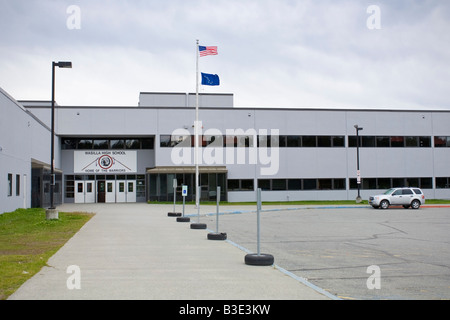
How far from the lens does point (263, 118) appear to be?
4853 cm

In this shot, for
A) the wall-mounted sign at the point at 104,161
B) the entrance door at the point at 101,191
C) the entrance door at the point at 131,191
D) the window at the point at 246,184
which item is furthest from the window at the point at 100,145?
the window at the point at 246,184

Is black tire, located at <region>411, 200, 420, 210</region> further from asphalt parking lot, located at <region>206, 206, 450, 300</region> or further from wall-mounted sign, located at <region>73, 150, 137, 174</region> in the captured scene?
wall-mounted sign, located at <region>73, 150, 137, 174</region>

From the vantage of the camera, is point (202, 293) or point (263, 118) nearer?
point (202, 293)

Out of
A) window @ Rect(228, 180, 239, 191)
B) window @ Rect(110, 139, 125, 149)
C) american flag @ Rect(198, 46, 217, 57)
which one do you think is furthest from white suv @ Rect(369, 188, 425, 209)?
window @ Rect(110, 139, 125, 149)

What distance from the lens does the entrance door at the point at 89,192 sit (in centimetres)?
4878

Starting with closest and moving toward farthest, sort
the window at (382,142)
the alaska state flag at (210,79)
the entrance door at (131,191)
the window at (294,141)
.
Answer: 1. the alaska state flag at (210,79)
2. the window at (294,141)
3. the entrance door at (131,191)
4. the window at (382,142)

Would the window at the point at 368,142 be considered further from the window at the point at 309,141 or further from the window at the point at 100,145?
the window at the point at 100,145

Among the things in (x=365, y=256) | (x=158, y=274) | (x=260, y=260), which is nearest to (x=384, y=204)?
(x=365, y=256)

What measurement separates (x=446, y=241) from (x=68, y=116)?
3928cm

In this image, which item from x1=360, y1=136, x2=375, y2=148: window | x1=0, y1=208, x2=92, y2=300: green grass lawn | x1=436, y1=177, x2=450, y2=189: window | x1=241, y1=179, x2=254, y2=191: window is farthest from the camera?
x1=436, y1=177, x2=450, y2=189: window

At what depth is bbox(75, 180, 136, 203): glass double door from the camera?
4869cm

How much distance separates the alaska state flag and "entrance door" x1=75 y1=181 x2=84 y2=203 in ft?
72.6

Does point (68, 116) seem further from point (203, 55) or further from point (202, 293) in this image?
point (202, 293)
